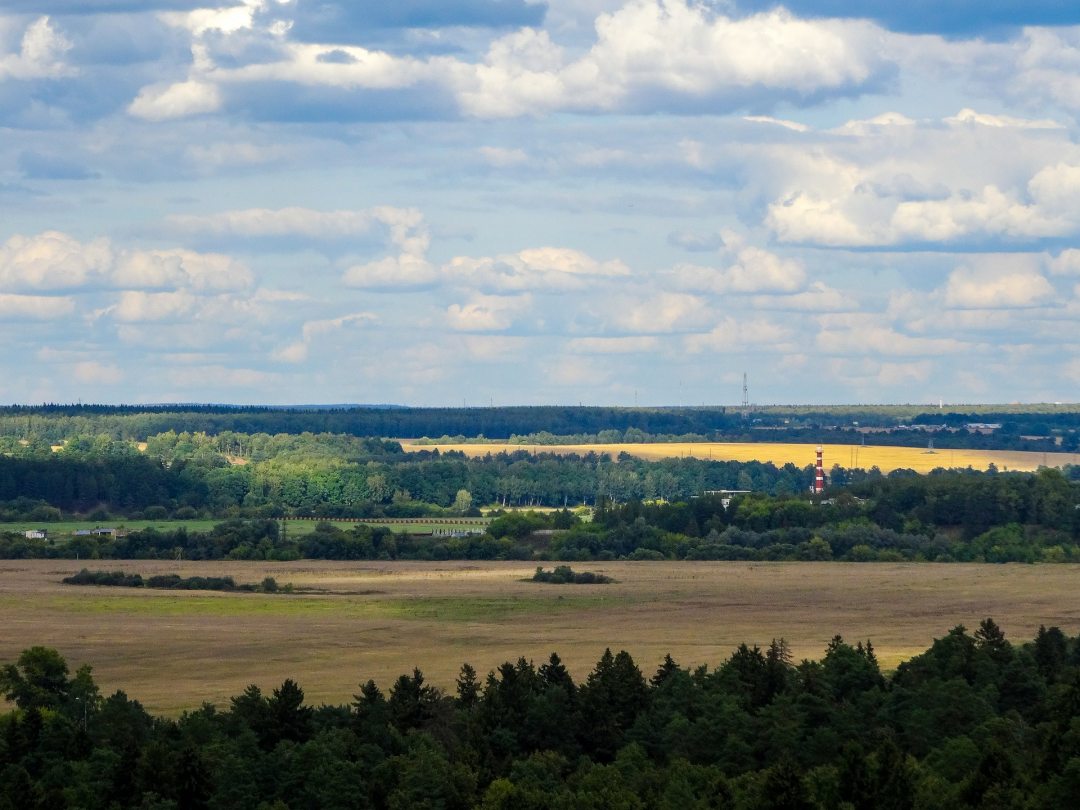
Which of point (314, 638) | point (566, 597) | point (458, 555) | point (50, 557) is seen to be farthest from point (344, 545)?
point (314, 638)

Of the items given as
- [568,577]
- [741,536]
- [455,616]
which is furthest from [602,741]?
[741,536]

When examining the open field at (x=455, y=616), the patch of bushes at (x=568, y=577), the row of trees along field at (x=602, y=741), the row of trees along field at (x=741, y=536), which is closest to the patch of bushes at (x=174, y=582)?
the open field at (x=455, y=616)

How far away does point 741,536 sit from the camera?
18788 cm

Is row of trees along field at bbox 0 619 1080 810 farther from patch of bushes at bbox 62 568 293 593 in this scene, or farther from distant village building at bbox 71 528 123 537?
distant village building at bbox 71 528 123 537

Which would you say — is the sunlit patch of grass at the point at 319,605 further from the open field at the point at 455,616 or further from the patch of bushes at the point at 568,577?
the patch of bushes at the point at 568,577

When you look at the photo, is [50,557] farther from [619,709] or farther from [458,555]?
[619,709]

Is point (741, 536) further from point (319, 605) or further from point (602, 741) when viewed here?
point (602, 741)

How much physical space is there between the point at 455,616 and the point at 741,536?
6352cm

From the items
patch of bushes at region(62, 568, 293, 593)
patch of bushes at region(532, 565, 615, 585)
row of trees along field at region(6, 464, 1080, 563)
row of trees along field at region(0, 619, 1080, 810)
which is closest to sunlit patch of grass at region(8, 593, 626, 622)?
patch of bushes at region(62, 568, 293, 593)

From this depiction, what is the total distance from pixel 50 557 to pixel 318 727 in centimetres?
10265

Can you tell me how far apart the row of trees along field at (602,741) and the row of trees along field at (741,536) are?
87.9 m

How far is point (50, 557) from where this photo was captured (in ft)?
560

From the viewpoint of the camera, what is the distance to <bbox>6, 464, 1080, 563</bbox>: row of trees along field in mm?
176750

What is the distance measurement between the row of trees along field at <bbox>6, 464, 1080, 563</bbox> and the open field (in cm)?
781
